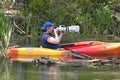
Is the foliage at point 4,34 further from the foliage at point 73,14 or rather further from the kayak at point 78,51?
the foliage at point 73,14

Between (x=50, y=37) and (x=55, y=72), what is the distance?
378cm

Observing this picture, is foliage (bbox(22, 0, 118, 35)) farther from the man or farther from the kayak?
the man

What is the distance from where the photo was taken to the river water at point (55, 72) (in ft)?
33.2

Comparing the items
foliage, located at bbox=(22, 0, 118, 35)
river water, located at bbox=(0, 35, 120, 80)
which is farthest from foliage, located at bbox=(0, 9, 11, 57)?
foliage, located at bbox=(22, 0, 118, 35)

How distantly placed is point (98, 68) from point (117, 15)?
14.4m

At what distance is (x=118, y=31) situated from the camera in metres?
24.9

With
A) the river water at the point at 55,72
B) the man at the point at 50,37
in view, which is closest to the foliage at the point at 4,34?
the man at the point at 50,37

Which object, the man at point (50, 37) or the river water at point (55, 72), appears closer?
the river water at point (55, 72)

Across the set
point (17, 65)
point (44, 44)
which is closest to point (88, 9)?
point (44, 44)

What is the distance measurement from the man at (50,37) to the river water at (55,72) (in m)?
1.91

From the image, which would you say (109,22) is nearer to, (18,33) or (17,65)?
(18,33)

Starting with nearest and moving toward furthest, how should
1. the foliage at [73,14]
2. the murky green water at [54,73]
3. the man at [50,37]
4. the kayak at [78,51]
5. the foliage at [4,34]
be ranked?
the murky green water at [54,73] → the foliage at [4,34] → the man at [50,37] → the kayak at [78,51] → the foliage at [73,14]

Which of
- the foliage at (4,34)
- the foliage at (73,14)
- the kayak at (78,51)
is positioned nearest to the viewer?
the foliage at (4,34)

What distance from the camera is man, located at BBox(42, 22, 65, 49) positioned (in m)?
14.7
